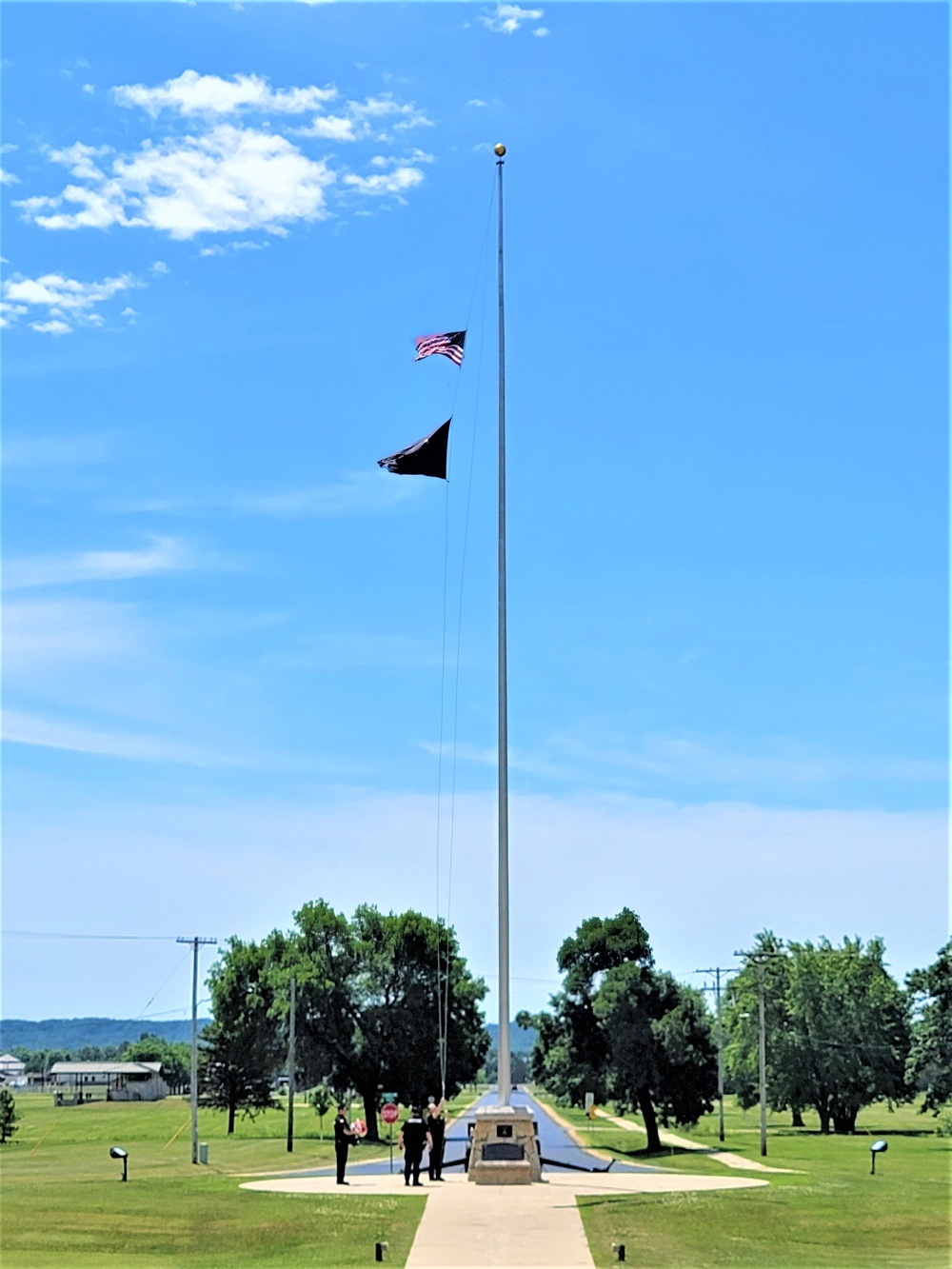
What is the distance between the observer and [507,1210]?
26.9 meters

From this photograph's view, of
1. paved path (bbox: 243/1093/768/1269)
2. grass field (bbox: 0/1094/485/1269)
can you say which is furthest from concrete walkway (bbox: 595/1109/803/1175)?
grass field (bbox: 0/1094/485/1269)

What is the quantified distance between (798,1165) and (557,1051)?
13.5 meters

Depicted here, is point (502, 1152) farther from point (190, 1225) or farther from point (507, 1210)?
point (190, 1225)

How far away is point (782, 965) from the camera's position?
95.2 m

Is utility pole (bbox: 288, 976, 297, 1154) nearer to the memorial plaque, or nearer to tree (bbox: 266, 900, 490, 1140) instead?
tree (bbox: 266, 900, 490, 1140)

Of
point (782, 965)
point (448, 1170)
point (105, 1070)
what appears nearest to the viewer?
point (448, 1170)

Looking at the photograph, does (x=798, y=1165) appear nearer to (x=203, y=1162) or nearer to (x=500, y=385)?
(x=203, y=1162)

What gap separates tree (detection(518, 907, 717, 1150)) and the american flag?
32.7 metres

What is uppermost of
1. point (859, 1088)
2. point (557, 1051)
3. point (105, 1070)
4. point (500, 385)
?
point (500, 385)

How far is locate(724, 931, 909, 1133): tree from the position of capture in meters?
88.5

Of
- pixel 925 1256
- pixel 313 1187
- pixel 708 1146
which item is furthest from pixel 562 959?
pixel 925 1256

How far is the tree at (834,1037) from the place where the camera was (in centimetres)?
8850

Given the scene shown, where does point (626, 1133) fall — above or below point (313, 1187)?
below

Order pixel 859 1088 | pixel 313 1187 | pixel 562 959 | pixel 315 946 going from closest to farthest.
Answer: pixel 313 1187, pixel 562 959, pixel 315 946, pixel 859 1088
